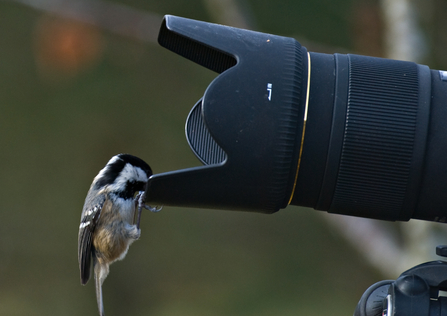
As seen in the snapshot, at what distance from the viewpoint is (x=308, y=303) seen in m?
2.85

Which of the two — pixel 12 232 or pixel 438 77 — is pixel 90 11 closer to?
pixel 12 232

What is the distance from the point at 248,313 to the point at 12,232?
147cm

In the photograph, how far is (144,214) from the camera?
9.02 feet

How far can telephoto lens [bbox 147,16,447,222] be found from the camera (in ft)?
2.52

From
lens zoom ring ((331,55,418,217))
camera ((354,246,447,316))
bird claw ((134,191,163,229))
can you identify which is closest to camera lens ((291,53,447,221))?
lens zoom ring ((331,55,418,217))

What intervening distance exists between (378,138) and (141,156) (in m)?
2.11

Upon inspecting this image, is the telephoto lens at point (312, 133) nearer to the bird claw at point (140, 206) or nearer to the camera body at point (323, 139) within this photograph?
the camera body at point (323, 139)

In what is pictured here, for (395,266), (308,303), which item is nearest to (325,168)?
(395,266)

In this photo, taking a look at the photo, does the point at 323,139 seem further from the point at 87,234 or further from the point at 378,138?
the point at 87,234

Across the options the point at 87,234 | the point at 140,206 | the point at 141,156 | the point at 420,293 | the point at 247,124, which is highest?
the point at 247,124

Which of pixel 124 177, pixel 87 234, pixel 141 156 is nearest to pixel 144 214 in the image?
pixel 141 156

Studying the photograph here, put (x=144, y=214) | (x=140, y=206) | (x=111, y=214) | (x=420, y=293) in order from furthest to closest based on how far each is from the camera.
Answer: (x=144, y=214), (x=111, y=214), (x=140, y=206), (x=420, y=293)

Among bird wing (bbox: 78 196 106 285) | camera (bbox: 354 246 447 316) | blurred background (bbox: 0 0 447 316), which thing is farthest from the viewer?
blurred background (bbox: 0 0 447 316)

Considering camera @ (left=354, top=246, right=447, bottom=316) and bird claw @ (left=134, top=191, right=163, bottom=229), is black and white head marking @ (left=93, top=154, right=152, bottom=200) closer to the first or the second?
bird claw @ (left=134, top=191, right=163, bottom=229)
